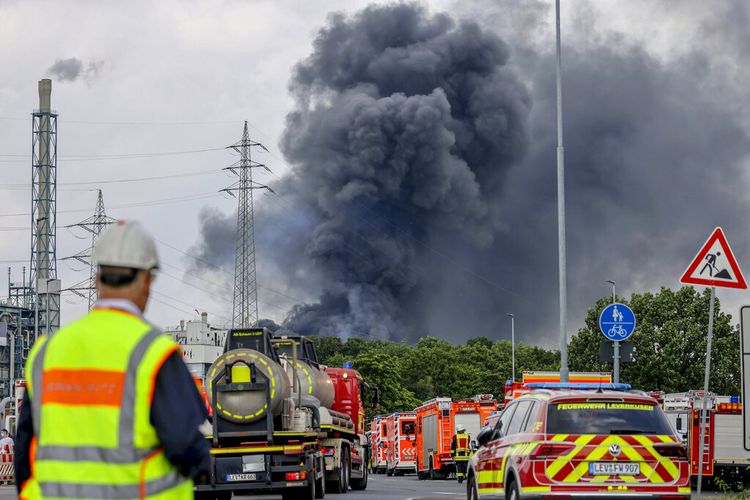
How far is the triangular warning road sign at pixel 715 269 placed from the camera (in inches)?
608

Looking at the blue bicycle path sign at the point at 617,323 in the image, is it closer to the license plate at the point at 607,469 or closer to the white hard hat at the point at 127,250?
the license plate at the point at 607,469

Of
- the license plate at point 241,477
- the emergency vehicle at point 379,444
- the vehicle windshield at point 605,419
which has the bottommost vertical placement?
the emergency vehicle at point 379,444

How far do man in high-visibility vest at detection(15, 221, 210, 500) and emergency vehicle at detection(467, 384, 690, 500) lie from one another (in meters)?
9.39

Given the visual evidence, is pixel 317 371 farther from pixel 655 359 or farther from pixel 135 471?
pixel 655 359

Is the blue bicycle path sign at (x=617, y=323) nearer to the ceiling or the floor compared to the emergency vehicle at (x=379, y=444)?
nearer to the ceiling

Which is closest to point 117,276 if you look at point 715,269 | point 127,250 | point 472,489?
point 127,250

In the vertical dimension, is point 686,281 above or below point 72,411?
above

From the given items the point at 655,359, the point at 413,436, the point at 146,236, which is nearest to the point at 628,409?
the point at 146,236

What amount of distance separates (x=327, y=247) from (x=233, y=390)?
13481cm

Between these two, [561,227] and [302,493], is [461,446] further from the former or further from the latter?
[302,493]

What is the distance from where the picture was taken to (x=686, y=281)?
49.9 ft

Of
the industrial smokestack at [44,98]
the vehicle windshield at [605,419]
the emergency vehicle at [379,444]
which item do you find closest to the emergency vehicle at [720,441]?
the vehicle windshield at [605,419]

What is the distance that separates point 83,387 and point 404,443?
1981 inches

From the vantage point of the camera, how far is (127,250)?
4809mm
